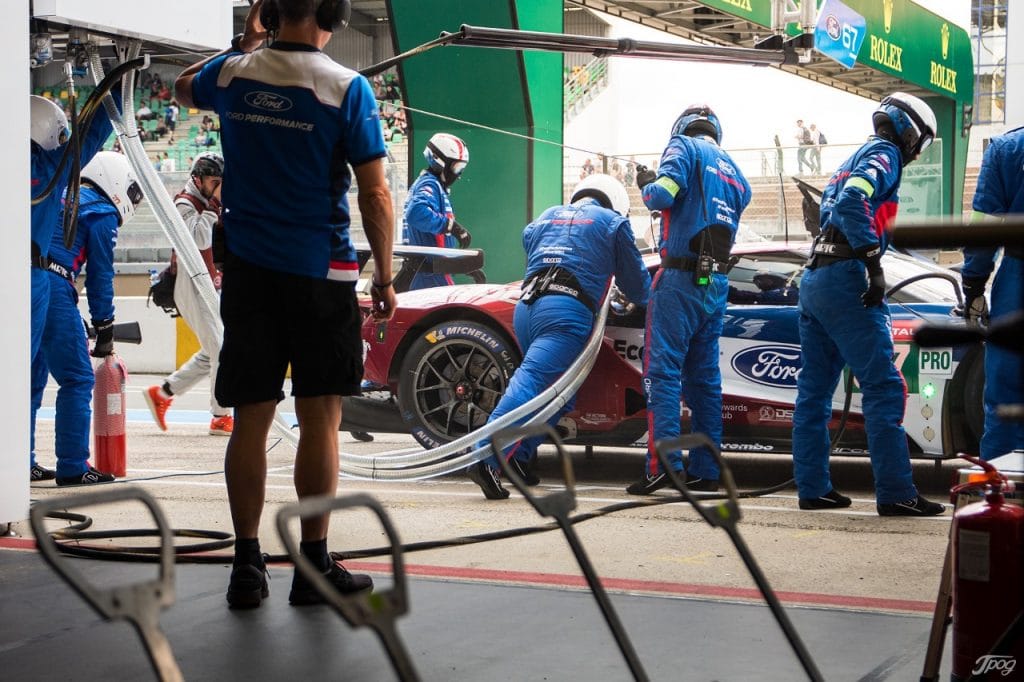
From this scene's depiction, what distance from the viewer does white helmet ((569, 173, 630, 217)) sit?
22.8 feet

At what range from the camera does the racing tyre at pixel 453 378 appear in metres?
7.15

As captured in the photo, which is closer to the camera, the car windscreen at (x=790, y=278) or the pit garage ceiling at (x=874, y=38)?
the car windscreen at (x=790, y=278)

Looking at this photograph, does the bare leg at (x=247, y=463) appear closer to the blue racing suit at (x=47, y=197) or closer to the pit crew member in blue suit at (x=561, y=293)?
the blue racing suit at (x=47, y=197)

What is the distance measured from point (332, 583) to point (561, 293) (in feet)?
10.1

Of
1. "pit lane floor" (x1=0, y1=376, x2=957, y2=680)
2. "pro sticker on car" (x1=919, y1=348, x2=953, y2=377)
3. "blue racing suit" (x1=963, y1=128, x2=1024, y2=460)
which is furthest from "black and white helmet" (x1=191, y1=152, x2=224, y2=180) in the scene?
"blue racing suit" (x1=963, y1=128, x2=1024, y2=460)

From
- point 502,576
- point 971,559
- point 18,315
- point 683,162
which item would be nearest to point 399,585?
point 971,559

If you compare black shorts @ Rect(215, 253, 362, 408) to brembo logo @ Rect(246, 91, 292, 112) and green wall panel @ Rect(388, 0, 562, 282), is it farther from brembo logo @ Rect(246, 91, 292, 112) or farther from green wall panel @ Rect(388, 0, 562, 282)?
green wall panel @ Rect(388, 0, 562, 282)

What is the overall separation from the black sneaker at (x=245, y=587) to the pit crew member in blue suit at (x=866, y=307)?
2994 mm

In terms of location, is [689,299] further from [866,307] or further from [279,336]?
[279,336]

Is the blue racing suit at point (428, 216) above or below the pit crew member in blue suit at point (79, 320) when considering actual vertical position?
above

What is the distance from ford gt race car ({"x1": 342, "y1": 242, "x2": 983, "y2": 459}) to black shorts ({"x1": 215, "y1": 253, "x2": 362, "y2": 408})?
3182 millimetres

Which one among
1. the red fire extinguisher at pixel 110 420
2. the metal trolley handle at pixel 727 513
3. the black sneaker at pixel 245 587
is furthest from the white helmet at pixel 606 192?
the metal trolley handle at pixel 727 513

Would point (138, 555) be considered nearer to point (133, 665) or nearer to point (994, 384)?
point (133, 665)

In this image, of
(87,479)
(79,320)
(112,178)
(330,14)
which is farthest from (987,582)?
(112,178)
